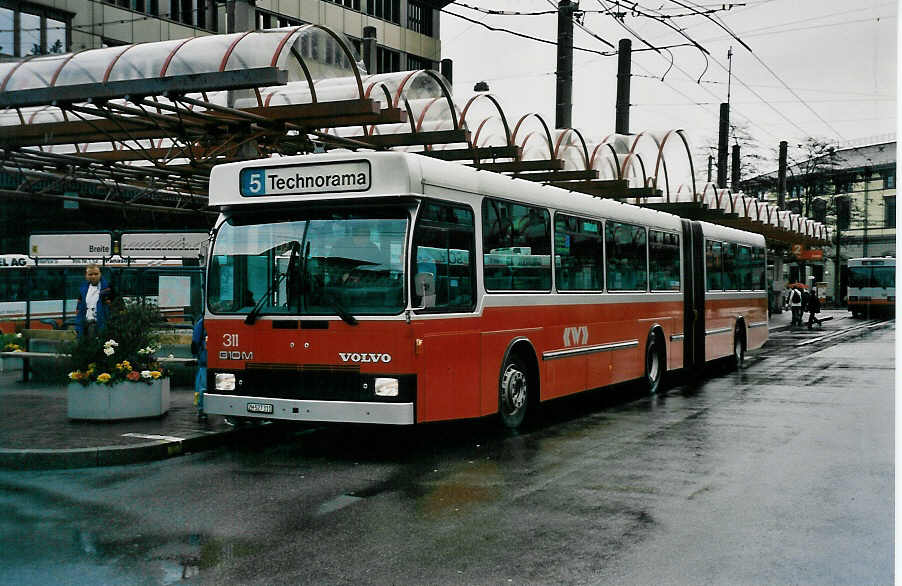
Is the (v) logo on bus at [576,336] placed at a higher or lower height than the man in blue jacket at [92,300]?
lower

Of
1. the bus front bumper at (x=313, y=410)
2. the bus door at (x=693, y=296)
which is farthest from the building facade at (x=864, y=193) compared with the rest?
the bus front bumper at (x=313, y=410)

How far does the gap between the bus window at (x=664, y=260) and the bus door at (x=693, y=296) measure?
507 millimetres

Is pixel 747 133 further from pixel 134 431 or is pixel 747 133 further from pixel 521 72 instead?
pixel 134 431

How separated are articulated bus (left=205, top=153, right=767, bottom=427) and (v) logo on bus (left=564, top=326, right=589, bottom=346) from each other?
0.64m

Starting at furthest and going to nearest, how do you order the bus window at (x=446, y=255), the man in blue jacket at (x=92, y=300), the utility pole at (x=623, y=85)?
1. the utility pole at (x=623, y=85)
2. the man in blue jacket at (x=92, y=300)
3. the bus window at (x=446, y=255)

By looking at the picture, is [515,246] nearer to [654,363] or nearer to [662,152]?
[654,363]

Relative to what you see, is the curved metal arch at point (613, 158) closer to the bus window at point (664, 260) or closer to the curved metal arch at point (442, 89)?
the bus window at point (664, 260)

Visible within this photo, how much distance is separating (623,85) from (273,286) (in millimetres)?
14343

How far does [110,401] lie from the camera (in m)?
11.2

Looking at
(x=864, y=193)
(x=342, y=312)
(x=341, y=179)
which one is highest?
(x=341, y=179)

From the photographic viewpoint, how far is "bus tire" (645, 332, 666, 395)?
51.1 ft

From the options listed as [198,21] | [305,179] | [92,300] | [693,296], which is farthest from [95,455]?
[198,21]

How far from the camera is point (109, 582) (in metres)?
5.56

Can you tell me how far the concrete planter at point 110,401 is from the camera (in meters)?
11.1
